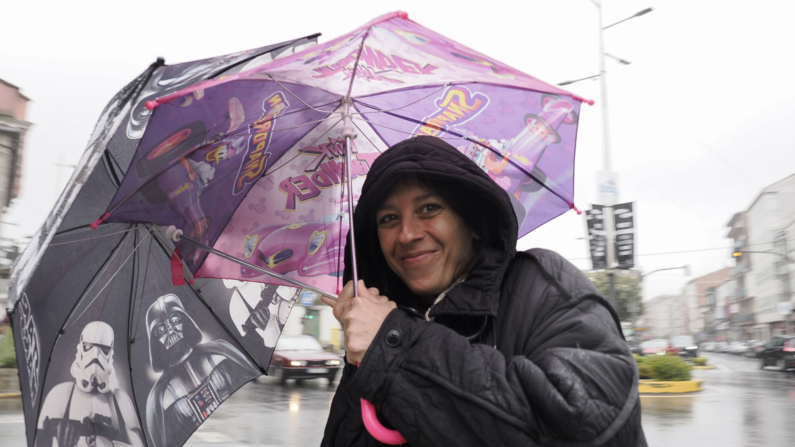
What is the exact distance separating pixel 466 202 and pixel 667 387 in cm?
1578

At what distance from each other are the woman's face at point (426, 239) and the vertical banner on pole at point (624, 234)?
12936mm

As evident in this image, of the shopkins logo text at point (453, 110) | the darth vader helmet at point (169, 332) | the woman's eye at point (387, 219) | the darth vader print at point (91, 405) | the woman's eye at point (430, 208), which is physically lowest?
the darth vader print at point (91, 405)

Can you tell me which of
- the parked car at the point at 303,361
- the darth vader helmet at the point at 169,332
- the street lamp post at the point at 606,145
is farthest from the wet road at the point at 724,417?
the parked car at the point at 303,361

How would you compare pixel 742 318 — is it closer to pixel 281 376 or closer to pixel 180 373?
pixel 281 376

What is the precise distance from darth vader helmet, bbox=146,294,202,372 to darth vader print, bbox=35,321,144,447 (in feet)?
0.50

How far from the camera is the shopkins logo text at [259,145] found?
6.12 feet

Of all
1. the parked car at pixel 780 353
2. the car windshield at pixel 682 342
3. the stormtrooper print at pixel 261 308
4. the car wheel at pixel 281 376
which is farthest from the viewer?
the car windshield at pixel 682 342

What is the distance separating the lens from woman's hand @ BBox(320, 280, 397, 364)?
49.5 inches

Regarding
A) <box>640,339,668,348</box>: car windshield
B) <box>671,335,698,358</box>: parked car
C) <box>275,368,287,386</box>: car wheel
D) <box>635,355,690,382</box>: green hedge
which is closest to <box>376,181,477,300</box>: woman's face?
<box>275,368,287,386</box>: car wheel

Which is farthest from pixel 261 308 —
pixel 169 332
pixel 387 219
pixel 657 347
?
pixel 657 347

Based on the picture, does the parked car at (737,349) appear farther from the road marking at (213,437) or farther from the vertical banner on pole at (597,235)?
the road marking at (213,437)

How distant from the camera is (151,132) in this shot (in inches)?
63.2

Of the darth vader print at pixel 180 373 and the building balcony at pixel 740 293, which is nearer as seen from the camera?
the darth vader print at pixel 180 373

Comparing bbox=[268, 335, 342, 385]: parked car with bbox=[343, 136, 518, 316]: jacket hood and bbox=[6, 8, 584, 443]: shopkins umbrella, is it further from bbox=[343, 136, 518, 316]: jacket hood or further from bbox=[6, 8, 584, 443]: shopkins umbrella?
bbox=[343, 136, 518, 316]: jacket hood
